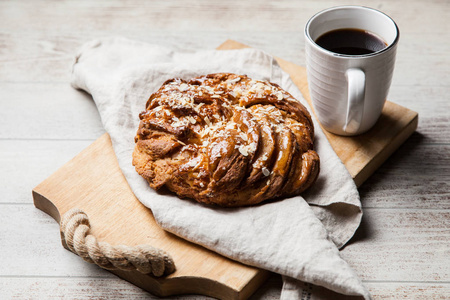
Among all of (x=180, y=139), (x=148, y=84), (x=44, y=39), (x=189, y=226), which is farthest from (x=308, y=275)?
(x=44, y=39)

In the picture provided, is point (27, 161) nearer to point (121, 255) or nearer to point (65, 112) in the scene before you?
point (65, 112)

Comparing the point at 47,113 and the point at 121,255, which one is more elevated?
the point at 121,255

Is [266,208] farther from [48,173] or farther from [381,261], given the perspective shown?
[48,173]

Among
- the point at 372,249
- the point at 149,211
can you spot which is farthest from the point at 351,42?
the point at 149,211

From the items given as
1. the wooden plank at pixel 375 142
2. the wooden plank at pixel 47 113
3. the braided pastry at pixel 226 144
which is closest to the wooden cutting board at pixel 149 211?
the wooden plank at pixel 375 142

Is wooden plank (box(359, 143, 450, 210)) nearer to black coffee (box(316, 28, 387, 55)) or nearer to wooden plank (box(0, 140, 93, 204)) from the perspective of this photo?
black coffee (box(316, 28, 387, 55))

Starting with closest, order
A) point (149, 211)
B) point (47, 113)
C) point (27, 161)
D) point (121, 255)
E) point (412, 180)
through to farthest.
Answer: point (121, 255), point (149, 211), point (412, 180), point (27, 161), point (47, 113)

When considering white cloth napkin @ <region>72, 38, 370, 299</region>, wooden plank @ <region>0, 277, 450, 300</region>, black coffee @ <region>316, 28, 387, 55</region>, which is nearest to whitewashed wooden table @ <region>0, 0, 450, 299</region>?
wooden plank @ <region>0, 277, 450, 300</region>
